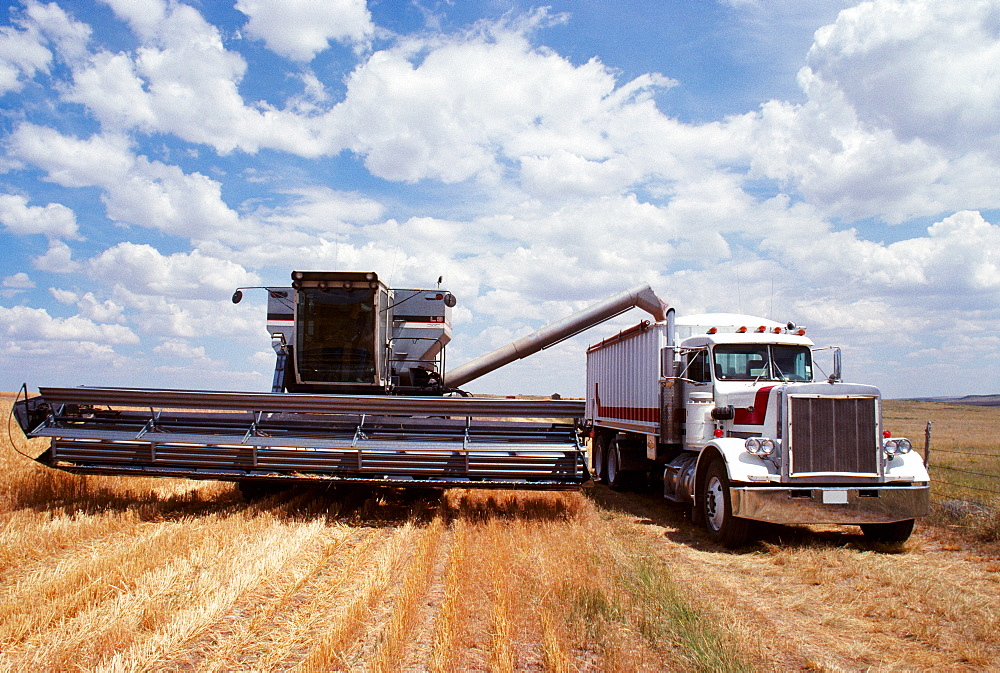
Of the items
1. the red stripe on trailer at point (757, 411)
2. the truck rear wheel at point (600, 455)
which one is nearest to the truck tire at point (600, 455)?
the truck rear wheel at point (600, 455)

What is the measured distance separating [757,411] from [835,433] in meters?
1.02

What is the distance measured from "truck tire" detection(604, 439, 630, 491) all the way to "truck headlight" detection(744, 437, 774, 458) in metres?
5.26

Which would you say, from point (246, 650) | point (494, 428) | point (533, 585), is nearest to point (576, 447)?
point (494, 428)

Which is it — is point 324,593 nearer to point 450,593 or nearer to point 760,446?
point 450,593

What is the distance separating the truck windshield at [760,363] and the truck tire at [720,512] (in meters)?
1.61

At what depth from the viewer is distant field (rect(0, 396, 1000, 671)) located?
14.8ft

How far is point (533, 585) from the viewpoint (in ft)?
19.8

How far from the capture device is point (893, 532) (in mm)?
8938

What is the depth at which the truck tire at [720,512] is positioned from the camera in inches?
336

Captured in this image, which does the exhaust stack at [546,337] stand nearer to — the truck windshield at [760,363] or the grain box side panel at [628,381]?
the grain box side panel at [628,381]

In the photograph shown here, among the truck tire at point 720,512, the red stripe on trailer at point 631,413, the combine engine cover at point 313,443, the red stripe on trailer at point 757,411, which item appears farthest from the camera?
the red stripe on trailer at point 631,413

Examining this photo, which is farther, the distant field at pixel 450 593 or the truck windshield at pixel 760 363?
the truck windshield at pixel 760 363

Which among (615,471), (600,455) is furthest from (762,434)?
(600,455)

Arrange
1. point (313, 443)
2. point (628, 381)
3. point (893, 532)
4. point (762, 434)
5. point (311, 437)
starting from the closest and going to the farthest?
point (893, 532), point (313, 443), point (762, 434), point (311, 437), point (628, 381)
